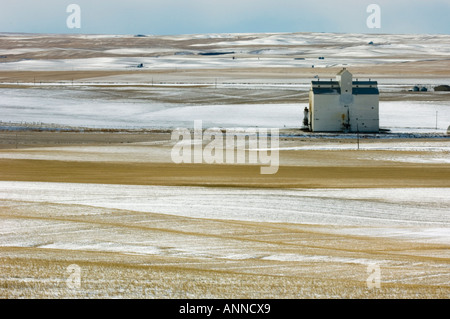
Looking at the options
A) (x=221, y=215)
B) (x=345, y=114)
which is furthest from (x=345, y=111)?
(x=221, y=215)

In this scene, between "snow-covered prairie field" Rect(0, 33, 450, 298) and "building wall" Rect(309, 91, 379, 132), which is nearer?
"snow-covered prairie field" Rect(0, 33, 450, 298)

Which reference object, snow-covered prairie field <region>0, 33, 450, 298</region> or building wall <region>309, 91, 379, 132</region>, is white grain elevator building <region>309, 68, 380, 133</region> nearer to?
building wall <region>309, 91, 379, 132</region>

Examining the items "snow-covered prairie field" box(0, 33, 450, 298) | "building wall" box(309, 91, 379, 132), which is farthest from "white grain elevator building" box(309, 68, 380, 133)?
"snow-covered prairie field" box(0, 33, 450, 298)

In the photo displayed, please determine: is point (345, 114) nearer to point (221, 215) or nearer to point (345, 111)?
point (345, 111)

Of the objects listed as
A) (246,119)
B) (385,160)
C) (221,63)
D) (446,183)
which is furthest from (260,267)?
(221,63)

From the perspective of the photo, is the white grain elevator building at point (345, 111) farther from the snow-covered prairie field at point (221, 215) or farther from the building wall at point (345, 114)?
the snow-covered prairie field at point (221, 215)

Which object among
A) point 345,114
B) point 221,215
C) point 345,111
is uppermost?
point 345,111

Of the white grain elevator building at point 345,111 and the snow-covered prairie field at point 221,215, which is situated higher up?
the white grain elevator building at point 345,111

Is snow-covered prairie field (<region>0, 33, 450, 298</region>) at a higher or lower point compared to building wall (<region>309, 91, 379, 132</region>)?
lower

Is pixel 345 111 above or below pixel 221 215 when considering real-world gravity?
above

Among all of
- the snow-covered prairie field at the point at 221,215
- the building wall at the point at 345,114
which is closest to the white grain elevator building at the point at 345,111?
the building wall at the point at 345,114

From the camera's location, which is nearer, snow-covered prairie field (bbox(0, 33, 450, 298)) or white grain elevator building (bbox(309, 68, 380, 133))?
snow-covered prairie field (bbox(0, 33, 450, 298))

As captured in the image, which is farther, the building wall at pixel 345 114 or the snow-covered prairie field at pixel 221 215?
the building wall at pixel 345 114
